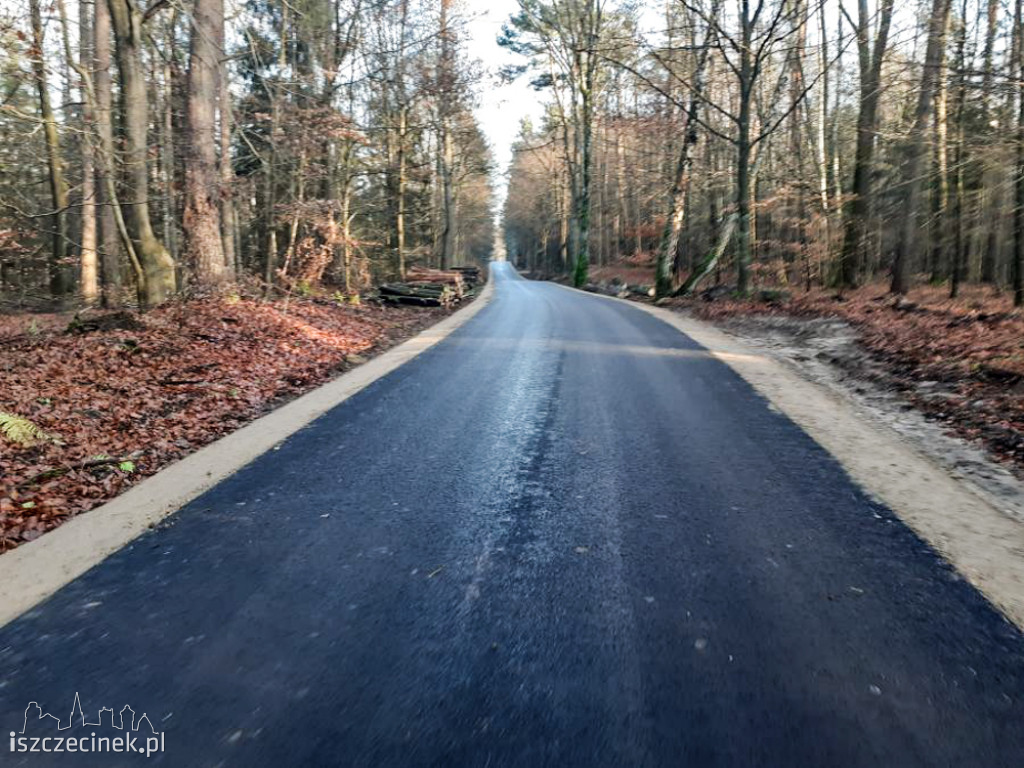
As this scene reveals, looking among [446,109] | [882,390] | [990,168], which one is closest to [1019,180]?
[990,168]

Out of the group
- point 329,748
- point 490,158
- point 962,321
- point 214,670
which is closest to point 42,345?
point 214,670

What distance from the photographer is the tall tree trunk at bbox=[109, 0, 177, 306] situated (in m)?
10.1

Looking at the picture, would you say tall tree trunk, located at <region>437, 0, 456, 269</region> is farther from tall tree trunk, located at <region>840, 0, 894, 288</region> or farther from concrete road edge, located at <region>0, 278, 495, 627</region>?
concrete road edge, located at <region>0, 278, 495, 627</region>

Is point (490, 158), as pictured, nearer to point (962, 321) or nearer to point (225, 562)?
point (962, 321)

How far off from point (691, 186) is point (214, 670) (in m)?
26.3

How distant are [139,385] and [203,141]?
19.9 feet

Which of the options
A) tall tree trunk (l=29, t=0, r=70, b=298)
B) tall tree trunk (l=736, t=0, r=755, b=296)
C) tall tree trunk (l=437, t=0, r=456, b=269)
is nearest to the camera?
tall tree trunk (l=29, t=0, r=70, b=298)

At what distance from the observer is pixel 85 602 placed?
117 inches

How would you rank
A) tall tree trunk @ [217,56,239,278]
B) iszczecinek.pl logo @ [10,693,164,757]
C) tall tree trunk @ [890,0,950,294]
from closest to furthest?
iszczecinek.pl logo @ [10,693,164,757]
tall tree trunk @ [217,56,239,278]
tall tree trunk @ [890,0,950,294]

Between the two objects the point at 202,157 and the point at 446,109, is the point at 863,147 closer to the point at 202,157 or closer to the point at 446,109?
the point at 202,157

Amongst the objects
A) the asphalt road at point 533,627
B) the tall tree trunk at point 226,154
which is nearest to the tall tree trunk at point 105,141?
the tall tree trunk at point 226,154

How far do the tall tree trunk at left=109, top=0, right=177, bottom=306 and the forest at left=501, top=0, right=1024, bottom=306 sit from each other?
8.89 meters

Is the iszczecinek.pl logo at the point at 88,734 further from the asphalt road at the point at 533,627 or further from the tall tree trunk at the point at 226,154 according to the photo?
the tall tree trunk at the point at 226,154

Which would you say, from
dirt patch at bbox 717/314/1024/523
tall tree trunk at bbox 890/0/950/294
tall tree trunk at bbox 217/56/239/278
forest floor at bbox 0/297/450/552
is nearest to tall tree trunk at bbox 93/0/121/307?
tall tree trunk at bbox 217/56/239/278
